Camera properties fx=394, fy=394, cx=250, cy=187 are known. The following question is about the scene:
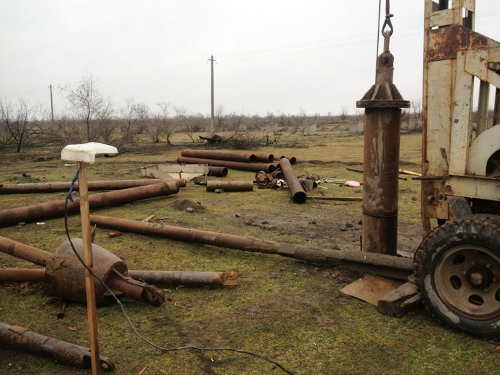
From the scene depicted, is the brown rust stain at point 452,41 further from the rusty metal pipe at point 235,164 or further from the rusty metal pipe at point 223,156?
the rusty metal pipe at point 223,156

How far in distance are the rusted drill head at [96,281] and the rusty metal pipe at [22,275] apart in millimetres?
358

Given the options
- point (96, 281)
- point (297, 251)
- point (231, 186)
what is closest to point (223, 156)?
point (231, 186)

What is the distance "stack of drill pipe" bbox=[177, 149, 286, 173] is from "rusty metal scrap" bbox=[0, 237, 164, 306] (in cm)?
939

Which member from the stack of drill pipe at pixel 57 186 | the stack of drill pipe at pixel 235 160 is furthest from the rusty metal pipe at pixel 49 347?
the stack of drill pipe at pixel 235 160

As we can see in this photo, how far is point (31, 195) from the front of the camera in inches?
392

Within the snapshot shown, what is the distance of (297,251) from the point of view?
475 centimetres

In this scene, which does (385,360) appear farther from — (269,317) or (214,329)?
(214,329)

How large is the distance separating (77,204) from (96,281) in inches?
171

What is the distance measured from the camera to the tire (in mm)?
3123

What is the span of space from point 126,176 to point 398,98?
34.0 ft

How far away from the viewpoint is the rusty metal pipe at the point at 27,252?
429 cm

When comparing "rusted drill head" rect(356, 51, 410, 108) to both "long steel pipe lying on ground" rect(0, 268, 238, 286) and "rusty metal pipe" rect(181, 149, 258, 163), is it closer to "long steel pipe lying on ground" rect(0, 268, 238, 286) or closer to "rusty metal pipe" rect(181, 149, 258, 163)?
"long steel pipe lying on ground" rect(0, 268, 238, 286)

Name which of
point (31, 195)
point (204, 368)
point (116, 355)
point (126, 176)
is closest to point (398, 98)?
point (204, 368)

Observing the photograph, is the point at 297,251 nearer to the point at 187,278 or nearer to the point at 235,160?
the point at 187,278
